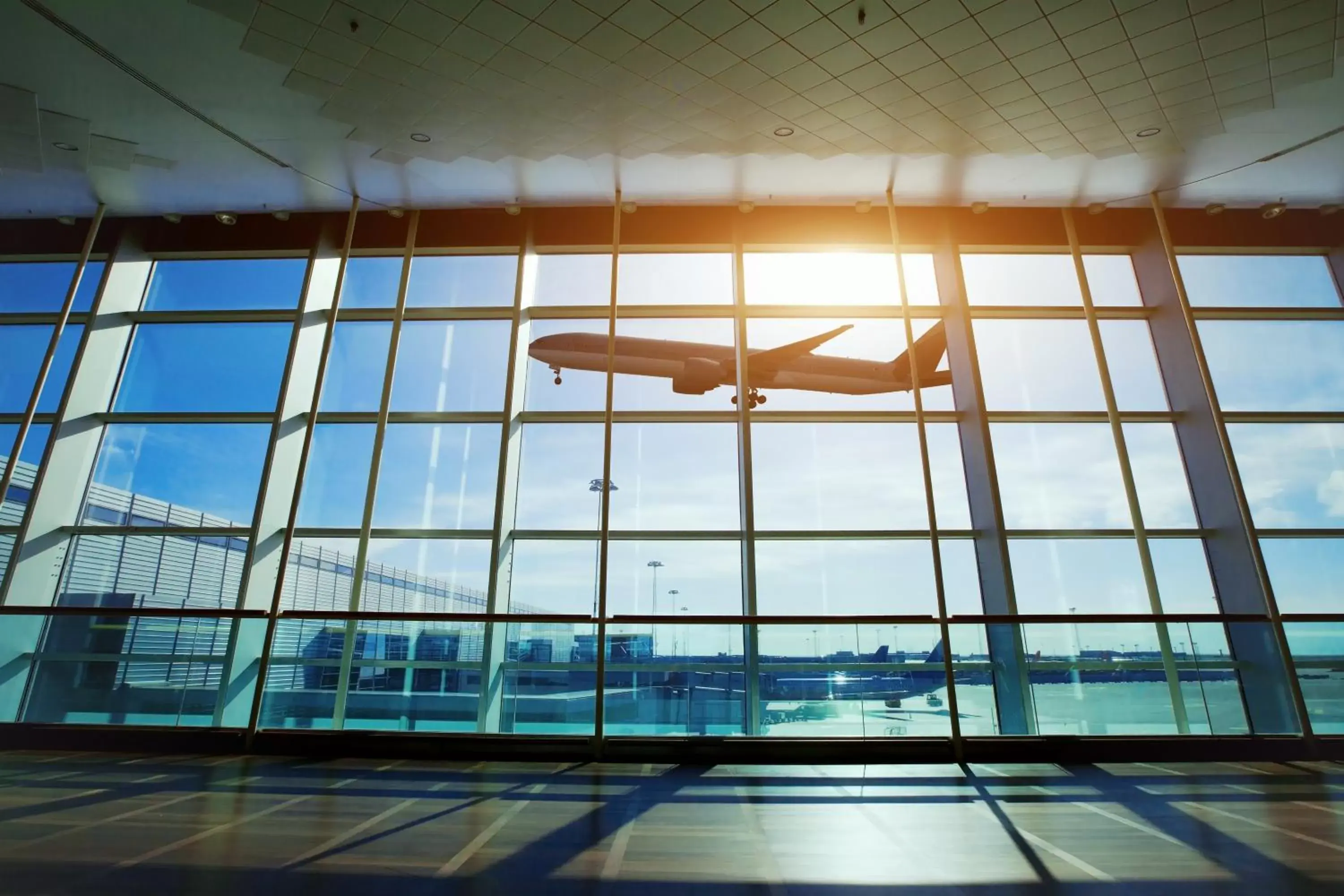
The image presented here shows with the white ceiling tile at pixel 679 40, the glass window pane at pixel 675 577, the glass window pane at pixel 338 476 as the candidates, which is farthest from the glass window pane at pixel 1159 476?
the glass window pane at pixel 338 476

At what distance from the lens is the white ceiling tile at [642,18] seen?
391cm

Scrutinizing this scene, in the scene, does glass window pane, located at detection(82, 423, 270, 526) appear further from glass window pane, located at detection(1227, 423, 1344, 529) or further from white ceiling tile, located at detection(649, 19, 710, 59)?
glass window pane, located at detection(1227, 423, 1344, 529)

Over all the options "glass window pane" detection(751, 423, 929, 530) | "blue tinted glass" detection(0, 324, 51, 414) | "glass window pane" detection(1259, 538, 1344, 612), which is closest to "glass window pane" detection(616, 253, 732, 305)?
"glass window pane" detection(751, 423, 929, 530)

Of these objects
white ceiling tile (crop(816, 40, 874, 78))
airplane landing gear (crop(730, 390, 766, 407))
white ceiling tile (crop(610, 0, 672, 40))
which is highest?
white ceiling tile (crop(816, 40, 874, 78))

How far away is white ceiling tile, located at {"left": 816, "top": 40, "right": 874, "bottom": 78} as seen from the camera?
14.0 ft

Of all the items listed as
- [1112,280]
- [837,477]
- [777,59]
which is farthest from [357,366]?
[1112,280]

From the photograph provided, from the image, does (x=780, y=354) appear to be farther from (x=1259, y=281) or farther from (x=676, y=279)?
(x=1259, y=281)

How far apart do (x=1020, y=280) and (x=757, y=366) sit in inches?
136

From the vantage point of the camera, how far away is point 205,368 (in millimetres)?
7258

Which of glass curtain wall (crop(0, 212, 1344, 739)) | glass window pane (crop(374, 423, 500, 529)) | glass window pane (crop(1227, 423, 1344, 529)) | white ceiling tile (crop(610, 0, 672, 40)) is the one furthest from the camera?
glass window pane (crop(374, 423, 500, 529))

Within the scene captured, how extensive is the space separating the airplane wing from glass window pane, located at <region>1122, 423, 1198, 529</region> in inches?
128

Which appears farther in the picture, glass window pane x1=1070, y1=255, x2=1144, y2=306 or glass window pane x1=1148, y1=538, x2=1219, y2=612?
glass window pane x1=1070, y1=255, x2=1144, y2=306

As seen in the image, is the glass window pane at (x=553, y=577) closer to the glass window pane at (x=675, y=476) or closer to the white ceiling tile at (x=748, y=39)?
the glass window pane at (x=675, y=476)

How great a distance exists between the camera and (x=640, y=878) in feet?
7.48
